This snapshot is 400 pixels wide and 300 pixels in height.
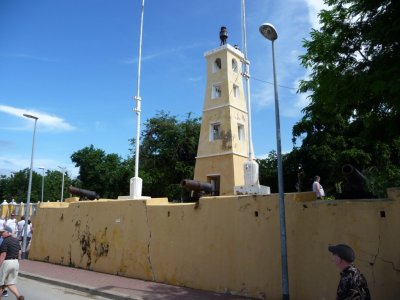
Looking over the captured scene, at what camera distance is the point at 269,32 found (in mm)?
8266

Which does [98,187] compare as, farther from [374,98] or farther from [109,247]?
[374,98]

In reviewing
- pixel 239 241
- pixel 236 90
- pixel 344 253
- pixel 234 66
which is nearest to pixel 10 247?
pixel 239 241

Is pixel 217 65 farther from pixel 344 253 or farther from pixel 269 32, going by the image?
pixel 344 253

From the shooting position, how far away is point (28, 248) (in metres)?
17.8

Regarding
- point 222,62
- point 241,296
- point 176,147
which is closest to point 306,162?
point 222,62

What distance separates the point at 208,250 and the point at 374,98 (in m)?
5.63

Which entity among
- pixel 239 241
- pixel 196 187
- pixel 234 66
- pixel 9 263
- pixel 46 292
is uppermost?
pixel 234 66

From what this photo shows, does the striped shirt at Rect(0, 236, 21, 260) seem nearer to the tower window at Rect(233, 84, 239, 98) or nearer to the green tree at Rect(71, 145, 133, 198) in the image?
the tower window at Rect(233, 84, 239, 98)

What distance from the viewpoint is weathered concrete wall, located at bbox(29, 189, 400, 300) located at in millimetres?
7309

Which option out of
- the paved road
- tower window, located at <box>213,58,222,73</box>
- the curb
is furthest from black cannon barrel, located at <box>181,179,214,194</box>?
tower window, located at <box>213,58,222,73</box>

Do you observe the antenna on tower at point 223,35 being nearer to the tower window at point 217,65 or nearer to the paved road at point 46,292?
the tower window at point 217,65

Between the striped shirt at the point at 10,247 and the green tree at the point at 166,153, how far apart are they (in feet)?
87.8

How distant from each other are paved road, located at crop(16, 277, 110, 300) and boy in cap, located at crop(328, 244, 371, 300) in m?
7.22

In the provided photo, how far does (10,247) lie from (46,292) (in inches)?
101
